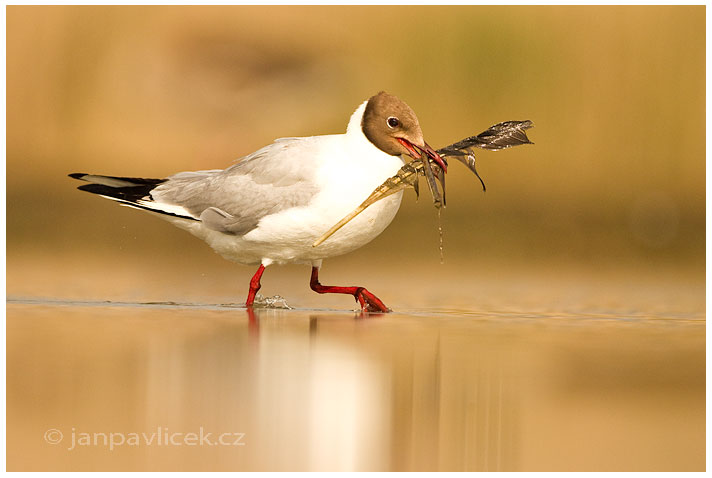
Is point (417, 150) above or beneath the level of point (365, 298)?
above

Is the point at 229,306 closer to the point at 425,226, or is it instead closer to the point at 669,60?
the point at 425,226

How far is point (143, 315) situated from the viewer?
657 cm

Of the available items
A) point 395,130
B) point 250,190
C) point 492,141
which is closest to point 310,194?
point 250,190

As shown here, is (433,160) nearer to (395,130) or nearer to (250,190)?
(395,130)

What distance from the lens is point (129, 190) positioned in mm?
7422

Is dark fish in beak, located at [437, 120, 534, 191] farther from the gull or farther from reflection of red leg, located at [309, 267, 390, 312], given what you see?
reflection of red leg, located at [309, 267, 390, 312]

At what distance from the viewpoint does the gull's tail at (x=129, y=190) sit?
731 centimetres

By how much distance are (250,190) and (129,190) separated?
0.84 meters

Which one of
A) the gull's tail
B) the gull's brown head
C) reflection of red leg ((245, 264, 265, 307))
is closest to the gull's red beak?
the gull's brown head

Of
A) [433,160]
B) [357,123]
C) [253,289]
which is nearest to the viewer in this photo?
[433,160]

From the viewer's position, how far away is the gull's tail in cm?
731

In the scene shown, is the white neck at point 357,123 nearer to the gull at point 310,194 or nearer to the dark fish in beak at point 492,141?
the gull at point 310,194

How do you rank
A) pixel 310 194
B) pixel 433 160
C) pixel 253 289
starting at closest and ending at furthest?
pixel 310 194, pixel 433 160, pixel 253 289

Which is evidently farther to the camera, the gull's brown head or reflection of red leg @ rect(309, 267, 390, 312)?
reflection of red leg @ rect(309, 267, 390, 312)
